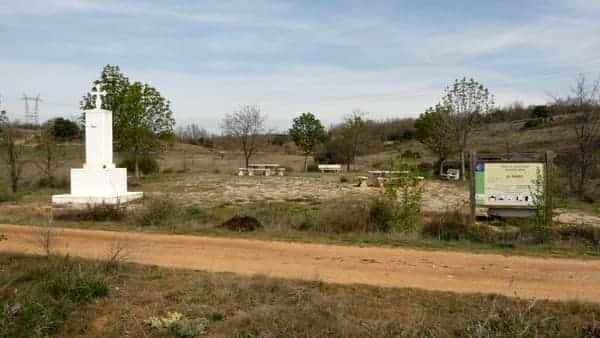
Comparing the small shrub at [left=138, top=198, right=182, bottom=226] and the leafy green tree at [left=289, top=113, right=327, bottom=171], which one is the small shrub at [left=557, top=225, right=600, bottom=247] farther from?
the leafy green tree at [left=289, top=113, right=327, bottom=171]

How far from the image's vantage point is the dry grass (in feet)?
16.5

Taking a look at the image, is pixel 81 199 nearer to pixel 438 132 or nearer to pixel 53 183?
pixel 53 183

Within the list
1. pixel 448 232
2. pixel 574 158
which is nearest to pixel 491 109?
pixel 574 158

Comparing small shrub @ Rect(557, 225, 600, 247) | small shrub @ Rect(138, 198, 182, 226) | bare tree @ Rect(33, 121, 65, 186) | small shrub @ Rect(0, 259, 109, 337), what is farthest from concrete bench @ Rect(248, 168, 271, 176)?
small shrub @ Rect(0, 259, 109, 337)

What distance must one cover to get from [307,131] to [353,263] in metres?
37.2

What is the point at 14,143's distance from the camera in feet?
78.7

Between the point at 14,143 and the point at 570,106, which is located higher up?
the point at 570,106

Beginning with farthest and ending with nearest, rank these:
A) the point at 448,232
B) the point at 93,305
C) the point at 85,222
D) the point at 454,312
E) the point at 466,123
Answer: the point at 466,123
the point at 85,222
the point at 448,232
the point at 93,305
the point at 454,312

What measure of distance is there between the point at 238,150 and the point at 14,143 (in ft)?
124

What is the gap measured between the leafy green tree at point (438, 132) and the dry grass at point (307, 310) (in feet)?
94.3

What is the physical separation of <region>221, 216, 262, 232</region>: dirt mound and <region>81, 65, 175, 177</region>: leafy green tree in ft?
65.4

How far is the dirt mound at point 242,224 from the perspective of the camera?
10780 millimetres

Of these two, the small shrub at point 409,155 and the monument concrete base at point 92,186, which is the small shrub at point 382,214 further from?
the monument concrete base at point 92,186

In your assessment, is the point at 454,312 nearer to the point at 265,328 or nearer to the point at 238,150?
the point at 265,328
